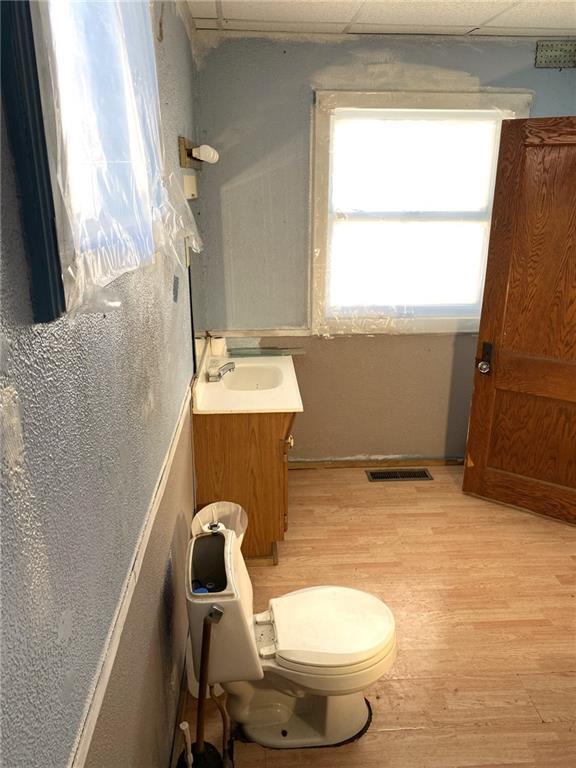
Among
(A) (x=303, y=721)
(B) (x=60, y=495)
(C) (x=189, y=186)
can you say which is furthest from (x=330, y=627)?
(C) (x=189, y=186)

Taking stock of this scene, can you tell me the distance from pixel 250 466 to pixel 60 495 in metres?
1.75

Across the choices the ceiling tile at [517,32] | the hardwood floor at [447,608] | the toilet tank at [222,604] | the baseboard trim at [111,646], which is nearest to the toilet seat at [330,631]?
the toilet tank at [222,604]

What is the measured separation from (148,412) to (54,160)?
0.86 meters

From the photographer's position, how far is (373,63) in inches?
115

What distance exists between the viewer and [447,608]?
7.70ft

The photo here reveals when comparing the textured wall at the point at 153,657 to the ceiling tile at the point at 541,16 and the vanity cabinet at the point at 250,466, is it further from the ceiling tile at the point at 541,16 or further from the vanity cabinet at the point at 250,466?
the ceiling tile at the point at 541,16

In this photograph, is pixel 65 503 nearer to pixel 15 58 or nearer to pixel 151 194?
pixel 15 58

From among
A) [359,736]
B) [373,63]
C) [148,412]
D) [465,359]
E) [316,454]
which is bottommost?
[359,736]

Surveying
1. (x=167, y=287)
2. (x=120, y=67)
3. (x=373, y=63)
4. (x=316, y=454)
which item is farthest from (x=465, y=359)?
(x=120, y=67)

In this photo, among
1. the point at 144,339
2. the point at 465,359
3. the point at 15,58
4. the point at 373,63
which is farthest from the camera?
the point at 465,359

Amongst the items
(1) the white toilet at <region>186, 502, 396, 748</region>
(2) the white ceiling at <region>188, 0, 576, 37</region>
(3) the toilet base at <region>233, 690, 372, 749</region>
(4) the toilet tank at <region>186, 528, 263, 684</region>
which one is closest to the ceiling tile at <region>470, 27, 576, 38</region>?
(2) the white ceiling at <region>188, 0, 576, 37</region>

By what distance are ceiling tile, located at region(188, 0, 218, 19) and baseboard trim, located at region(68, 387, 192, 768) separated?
2.03 metres

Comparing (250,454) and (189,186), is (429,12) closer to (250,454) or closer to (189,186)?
(189,186)

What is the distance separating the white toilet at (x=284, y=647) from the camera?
4.85 feet
